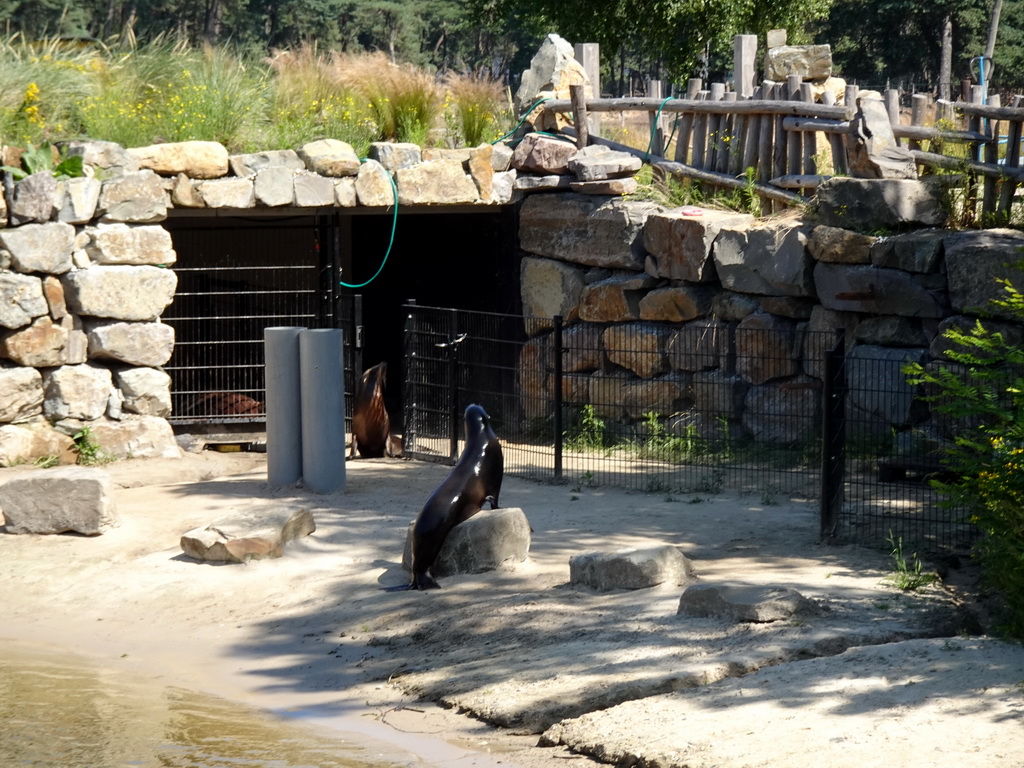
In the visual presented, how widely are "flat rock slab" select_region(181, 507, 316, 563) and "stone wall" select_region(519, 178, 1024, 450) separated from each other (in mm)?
3595

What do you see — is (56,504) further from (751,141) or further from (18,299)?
(751,141)

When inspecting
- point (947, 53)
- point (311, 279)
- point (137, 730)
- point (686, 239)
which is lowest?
point (137, 730)

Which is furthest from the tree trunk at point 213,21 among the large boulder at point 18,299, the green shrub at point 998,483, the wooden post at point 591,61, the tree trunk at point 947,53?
the green shrub at point 998,483

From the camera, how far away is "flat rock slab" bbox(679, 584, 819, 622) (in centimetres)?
581

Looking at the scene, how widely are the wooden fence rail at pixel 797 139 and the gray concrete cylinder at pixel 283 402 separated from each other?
478 centimetres

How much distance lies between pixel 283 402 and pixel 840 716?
5565 millimetres

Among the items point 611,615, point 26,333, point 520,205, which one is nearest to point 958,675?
point 611,615

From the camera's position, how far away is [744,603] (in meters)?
5.84

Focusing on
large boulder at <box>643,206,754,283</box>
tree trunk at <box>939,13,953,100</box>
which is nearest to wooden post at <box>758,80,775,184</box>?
large boulder at <box>643,206,754,283</box>

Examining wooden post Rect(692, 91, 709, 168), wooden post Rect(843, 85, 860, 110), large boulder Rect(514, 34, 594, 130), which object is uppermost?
large boulder Rect(514, 34, 594, 130)

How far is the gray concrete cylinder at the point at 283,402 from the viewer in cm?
927

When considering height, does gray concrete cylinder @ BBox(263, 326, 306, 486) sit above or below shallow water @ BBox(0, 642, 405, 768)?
above

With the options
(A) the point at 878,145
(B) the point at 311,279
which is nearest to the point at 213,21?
(B) the point at 311,279

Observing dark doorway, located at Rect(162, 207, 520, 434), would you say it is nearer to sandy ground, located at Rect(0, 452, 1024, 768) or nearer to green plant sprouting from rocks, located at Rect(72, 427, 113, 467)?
green plant sprouting from rocks, located at Rect(72, 427, 113, 467)
